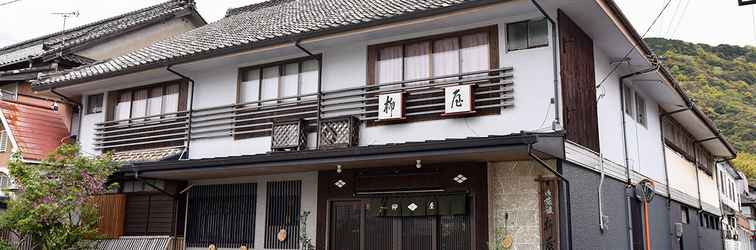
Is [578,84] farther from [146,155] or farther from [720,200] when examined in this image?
[720,200]

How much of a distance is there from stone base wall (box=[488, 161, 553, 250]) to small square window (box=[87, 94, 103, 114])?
10868 mm

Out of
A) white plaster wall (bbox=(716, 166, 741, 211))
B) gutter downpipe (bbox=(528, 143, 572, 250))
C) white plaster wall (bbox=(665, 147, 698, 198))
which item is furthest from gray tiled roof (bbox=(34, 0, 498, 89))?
white plaster wall (bbox=(716, 166, 741, 211))

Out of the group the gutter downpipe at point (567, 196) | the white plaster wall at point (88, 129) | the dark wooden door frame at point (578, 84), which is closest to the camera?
the gutter downpipe at point (567, 196)

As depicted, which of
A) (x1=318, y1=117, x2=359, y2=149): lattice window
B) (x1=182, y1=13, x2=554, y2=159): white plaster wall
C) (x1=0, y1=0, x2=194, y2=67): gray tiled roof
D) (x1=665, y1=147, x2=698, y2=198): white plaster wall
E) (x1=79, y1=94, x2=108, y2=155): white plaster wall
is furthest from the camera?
(x1=0, y1=0, x2=194, y2=67): gray tiled roof

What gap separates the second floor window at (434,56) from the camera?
448 inches

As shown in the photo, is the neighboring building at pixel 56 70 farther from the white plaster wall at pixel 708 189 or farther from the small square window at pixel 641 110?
the white plaster wall at pixel 708 189

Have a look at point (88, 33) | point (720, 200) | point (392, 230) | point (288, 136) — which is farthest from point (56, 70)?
point (720, 200)

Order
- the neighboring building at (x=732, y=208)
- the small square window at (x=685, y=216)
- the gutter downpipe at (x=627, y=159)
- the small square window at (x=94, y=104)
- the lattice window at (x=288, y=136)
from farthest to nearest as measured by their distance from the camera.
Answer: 1. the neighboring building at (x=732, y=208)
2. the small square window at (x=685, y=216)
3. the small square window at (x=94, y=104)
4. the gutter downpipe at (x=627, y=159)
5. the lattice window at (x=288, y=136)

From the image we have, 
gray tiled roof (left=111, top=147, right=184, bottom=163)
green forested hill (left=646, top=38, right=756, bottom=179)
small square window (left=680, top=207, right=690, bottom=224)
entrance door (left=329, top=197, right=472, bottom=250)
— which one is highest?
green forested hill (left=646, top=38, right=756, bottom=179)

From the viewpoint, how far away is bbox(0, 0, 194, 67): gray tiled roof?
68.0ft

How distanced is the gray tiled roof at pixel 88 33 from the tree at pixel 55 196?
6772 millimetres

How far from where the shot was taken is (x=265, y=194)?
13984 mm

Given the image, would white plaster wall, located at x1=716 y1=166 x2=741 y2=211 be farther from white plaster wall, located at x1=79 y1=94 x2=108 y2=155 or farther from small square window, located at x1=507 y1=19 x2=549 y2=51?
white plaster wall, located at x1=79 y1=94 x2=108 y2=155

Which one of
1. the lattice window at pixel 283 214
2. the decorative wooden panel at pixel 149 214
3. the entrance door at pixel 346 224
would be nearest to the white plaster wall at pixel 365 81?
the lattice window at pixel 283 214
